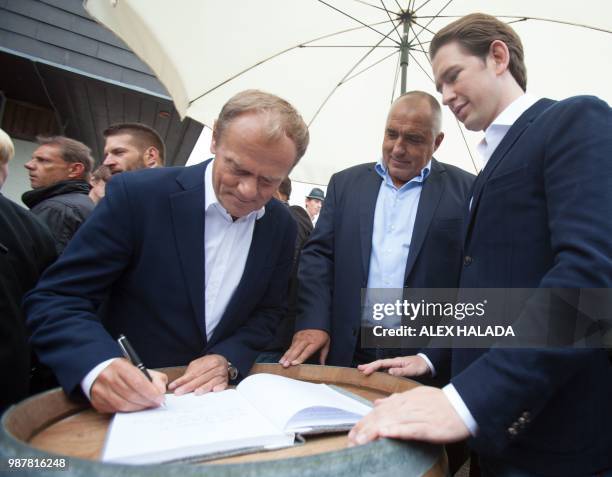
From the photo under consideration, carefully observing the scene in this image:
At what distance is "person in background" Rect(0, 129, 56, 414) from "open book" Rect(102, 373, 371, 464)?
64 cm

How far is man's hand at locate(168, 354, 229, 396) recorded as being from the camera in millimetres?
1118

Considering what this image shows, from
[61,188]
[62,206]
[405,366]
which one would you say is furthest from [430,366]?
[61,188]

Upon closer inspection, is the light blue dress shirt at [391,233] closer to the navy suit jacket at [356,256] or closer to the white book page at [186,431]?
the navy suit jacket at [356,256]

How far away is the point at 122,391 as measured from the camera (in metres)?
0.93

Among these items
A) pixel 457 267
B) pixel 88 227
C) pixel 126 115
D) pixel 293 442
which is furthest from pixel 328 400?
pixel 126 115

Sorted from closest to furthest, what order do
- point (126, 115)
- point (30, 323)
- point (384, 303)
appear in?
point (30, 323) → point (384, 303) → point (126, 115)

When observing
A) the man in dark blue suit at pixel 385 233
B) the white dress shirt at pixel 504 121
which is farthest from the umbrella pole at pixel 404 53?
the white dress shirt at pixel 504 121

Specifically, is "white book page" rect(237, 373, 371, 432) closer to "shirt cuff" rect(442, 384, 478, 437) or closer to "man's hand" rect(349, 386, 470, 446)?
"man's hand" rect(349, 386, 470, 446)

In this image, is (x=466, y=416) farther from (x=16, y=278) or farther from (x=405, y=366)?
(x=16, y=278)

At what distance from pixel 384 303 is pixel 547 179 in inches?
41.1

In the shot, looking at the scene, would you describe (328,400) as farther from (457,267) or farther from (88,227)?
(457,267)

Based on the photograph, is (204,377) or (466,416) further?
(204,377)

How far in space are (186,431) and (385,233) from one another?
1.41 meters

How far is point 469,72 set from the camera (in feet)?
4.53
